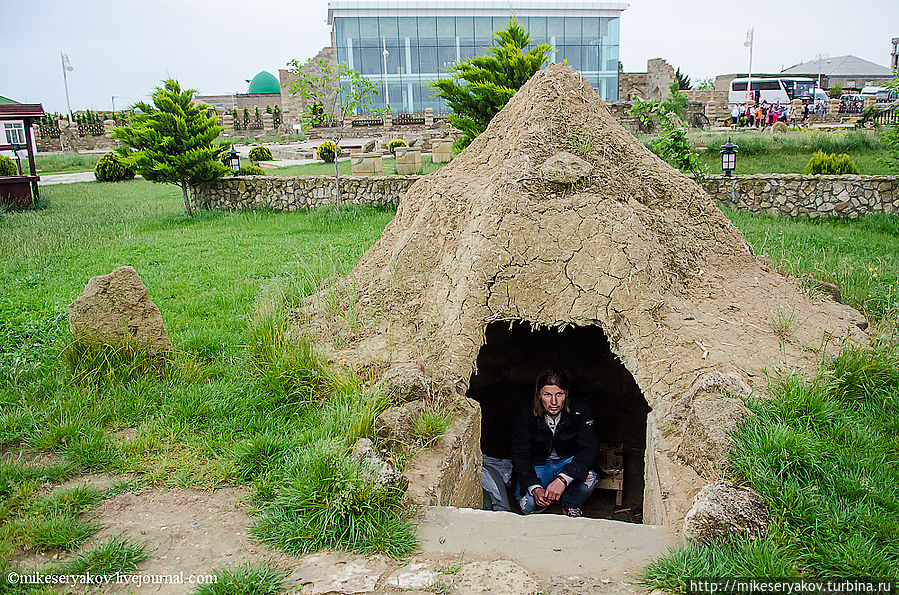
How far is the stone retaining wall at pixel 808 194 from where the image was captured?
13.0 meters

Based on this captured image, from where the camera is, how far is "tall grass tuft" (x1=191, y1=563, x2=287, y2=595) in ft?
10.3

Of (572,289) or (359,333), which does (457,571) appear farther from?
(359,333)

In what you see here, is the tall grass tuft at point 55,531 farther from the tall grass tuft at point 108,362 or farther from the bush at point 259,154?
the bush at point 259,154

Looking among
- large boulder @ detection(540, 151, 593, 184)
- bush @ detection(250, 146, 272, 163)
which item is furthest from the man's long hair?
bush @ detection(250, 146, 272, 163)

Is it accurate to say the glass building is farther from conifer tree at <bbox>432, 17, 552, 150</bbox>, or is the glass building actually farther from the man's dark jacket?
the man's dark jacket

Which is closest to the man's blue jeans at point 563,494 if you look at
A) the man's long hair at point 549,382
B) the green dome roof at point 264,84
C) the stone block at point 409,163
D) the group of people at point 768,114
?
the man's long hair at point 549,382

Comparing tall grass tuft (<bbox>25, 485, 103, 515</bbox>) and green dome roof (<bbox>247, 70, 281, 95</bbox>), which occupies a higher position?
green dome roof (<bbox>247, 70, 281, 95</bbox>)

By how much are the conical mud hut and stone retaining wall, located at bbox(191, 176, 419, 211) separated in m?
8.65

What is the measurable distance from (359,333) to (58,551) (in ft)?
9.22

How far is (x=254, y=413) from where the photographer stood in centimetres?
505

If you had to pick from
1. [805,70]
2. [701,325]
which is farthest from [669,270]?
[805,70]

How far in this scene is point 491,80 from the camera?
47.0ft

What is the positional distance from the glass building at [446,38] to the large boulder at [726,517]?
51299 millimetres

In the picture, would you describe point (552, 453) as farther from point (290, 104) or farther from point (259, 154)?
point (290, 104)
